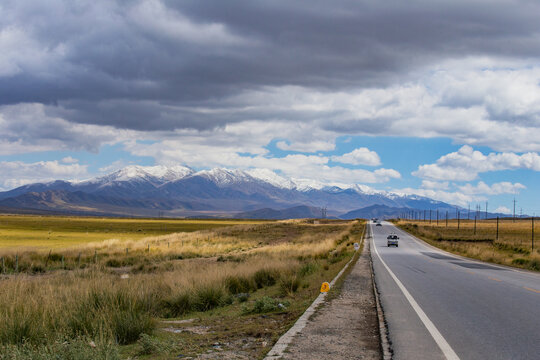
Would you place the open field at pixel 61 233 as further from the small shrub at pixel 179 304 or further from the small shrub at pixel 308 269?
the small shrub at pixel 179 304

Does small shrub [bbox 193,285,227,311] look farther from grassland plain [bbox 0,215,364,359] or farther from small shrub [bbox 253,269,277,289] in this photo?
small shrub [bbox 253,269,277,289]

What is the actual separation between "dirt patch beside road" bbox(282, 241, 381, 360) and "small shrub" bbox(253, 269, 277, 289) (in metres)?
5.56

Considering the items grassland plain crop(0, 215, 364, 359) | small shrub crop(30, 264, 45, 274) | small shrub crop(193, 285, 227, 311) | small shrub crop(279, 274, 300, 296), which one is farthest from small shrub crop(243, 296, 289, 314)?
small shrub crop(30, 264, 45, 274)

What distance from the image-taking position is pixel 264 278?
62.7ft

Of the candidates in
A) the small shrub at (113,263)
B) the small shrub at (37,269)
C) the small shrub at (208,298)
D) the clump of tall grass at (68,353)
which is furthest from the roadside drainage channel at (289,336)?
the small shrub at (113,263)

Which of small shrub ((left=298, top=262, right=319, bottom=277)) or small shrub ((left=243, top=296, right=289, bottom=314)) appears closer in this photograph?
small shrub ((left=243, top=296, right=289, bottom=314))

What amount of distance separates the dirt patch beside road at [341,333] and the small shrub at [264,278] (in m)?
5.56

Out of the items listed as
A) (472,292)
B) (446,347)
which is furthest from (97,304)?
(472,292)

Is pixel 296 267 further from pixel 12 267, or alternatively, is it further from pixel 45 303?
pixel 12 267

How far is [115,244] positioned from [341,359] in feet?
154

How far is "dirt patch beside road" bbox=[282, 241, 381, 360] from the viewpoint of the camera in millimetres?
7184

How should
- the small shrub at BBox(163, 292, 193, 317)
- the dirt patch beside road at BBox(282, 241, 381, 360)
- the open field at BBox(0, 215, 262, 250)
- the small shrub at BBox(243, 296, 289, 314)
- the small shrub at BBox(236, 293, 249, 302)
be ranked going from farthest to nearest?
the open field at BBox(0, 215, 262, 250)
the small shrub at BBox(236, 293, 249, 302)
the small shrub at BBox(163, 292, 193, 317)
the small shrub at BBox(243, 296, 289, 314)
the dirt patch beside road at BBox(282, 241, 381, 360)

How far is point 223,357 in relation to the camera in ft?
23.4

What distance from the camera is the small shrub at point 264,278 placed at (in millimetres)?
18703
